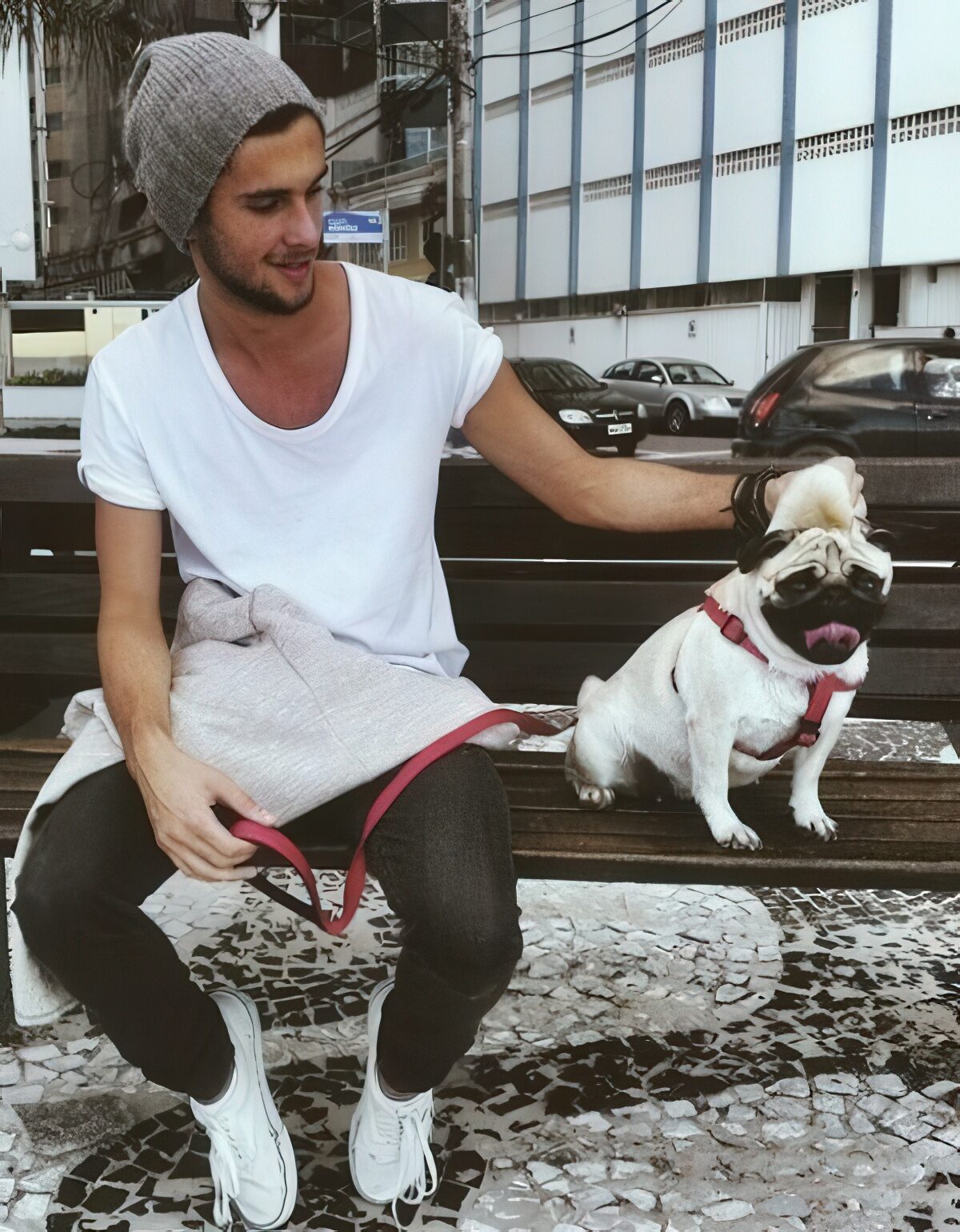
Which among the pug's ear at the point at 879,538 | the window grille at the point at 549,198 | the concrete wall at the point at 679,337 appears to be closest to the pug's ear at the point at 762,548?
the pug's ear at the point at 879,538

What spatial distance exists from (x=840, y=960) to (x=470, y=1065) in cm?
81

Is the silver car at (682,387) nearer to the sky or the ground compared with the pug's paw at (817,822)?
nearer to the sky

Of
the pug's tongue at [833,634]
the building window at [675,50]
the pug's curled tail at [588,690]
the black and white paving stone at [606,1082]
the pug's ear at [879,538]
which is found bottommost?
the black and white paving stone at [606,1082]

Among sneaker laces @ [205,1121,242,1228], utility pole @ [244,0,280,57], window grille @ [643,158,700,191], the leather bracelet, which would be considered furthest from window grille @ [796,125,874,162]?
sneaker laces @ [205,1121,242,1228]

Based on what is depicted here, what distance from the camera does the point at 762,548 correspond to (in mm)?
1536

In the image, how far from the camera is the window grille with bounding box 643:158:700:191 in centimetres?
328

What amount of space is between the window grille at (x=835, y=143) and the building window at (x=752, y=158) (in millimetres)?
80

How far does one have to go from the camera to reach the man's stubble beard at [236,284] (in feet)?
5.27

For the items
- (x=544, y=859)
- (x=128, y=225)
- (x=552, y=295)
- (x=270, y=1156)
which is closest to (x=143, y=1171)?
(x=270, y=1156)

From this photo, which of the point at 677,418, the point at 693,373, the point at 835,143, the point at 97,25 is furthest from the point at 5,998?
the point at 835,143

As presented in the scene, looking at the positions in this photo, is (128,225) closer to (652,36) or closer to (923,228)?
(652,36)

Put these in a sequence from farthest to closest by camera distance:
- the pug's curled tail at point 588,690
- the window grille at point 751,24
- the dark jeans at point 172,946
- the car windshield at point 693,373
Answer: the car windshield at point 693,373
the window grille at point 751,24
the pug's curled tail at point 588,690
the dark jeans at point 172,946

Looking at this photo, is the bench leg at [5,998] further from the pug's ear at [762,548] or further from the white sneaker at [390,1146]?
the pug's ear at [762,548]

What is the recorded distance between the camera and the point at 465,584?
8.66 feet
